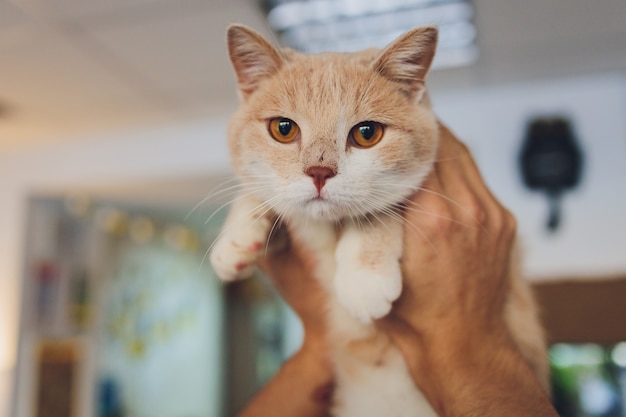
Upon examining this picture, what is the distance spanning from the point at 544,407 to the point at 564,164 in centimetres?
87

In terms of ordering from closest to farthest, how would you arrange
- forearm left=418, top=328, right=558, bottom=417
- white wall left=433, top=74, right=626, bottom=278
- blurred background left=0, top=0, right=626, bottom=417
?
forearm left=418, top=328, right=558, bottom=417, blurred background left=0, top=0, right=626, bottom=417, white wall left=433, top=74, right=626, bottom=278

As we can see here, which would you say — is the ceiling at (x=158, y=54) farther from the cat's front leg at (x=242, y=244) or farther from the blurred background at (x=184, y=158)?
the cat's front leg at (x=242, y=244)

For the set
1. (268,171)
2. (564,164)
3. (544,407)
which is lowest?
(544,407)

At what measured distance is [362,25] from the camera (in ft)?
2.33

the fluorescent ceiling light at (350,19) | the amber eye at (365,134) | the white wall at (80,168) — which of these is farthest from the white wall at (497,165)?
the amber eye at (365,134)

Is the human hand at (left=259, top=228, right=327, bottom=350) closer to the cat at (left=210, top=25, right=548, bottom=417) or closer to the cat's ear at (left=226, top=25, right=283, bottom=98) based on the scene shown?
the cat at (left=210, top=25, right=548, bottom=417)

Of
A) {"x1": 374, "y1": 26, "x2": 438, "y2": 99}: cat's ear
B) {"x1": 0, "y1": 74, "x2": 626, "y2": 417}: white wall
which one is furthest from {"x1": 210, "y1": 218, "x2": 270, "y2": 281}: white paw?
{"x1": 0, "y1": 74, "x2": 626, "y2": 417}: white wall

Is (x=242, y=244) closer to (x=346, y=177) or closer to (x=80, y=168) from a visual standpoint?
(x=346, y=177)

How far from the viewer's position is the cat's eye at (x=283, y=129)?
22.8 inches

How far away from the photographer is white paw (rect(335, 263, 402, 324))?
1.77 ft

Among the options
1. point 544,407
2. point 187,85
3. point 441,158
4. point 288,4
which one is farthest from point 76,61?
point 544,407

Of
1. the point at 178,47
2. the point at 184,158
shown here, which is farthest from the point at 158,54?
the point at 184,158

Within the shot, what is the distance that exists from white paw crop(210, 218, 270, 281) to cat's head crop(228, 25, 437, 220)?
5cm

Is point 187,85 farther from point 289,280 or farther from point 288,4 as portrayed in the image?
point 289,280
